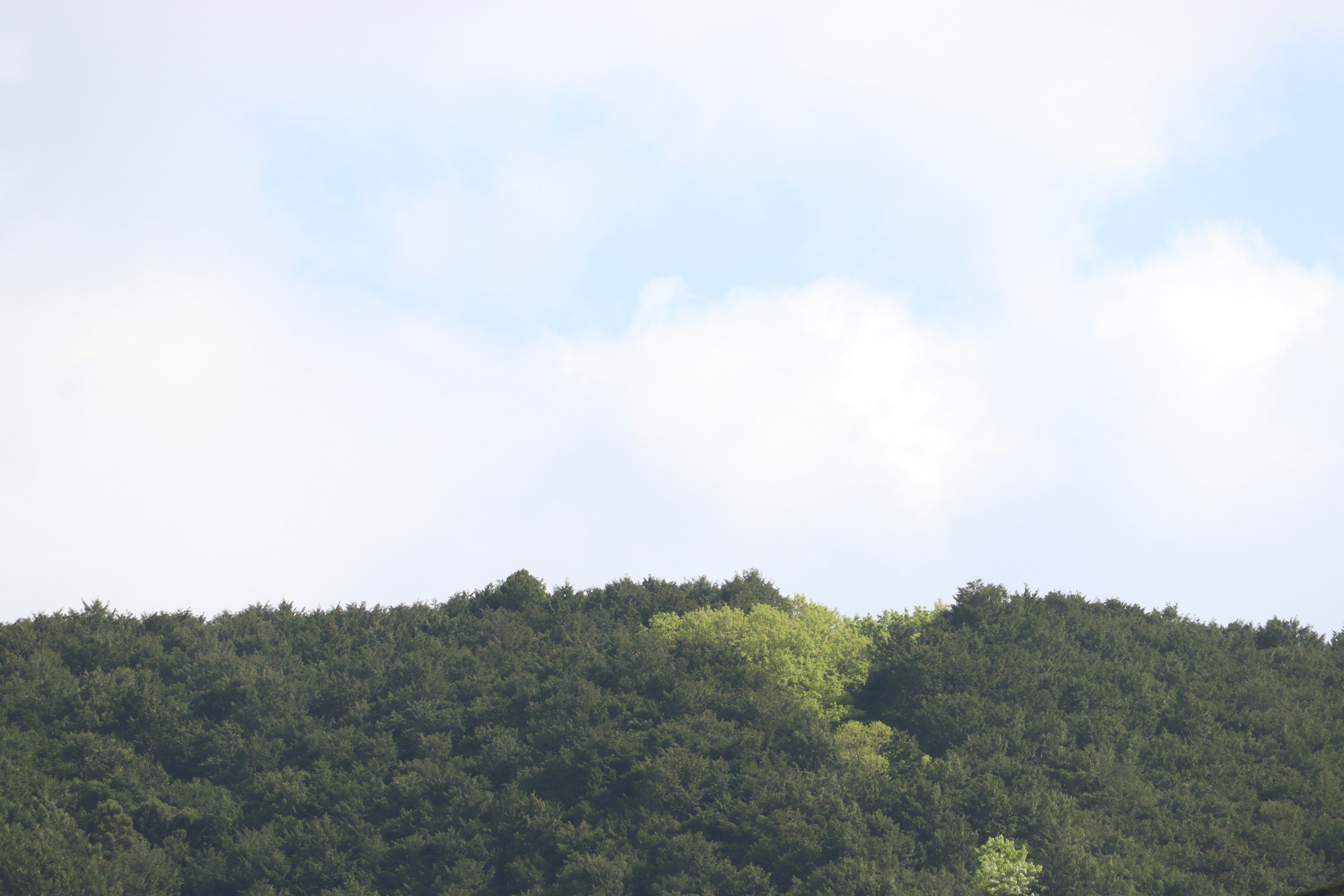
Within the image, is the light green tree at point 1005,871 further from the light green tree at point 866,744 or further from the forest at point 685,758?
the light green tree at point 866,744

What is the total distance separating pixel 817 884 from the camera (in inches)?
1610

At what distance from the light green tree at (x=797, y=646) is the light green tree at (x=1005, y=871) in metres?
11.8

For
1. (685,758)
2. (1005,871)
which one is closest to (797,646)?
(685,758)

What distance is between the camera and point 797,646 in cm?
5750

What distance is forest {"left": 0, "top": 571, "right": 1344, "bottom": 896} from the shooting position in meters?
43.1

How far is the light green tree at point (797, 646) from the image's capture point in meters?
55.4

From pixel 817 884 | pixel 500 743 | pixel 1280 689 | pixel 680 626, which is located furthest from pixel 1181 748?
pixel 500 743

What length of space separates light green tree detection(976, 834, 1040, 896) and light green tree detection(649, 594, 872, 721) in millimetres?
11834

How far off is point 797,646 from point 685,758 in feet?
41.5

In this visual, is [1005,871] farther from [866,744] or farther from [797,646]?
[797,646]

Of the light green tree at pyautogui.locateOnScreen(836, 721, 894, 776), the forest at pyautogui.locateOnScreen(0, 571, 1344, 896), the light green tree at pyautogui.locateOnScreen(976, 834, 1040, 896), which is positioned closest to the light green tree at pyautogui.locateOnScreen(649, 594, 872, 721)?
the forest at pyautogui.locateOnScreen(0, 571, 1344, 896)

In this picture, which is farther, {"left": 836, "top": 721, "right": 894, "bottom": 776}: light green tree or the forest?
{"left": 836, "top": 721, "right": 894, "bottom": 776}: light green tree

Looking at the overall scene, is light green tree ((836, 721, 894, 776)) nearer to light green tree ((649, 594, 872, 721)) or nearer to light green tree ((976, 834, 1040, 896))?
Result: light green tree ((649, 594, 872, 721))

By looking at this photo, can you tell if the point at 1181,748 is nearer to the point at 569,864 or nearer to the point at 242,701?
the point at 569,864
